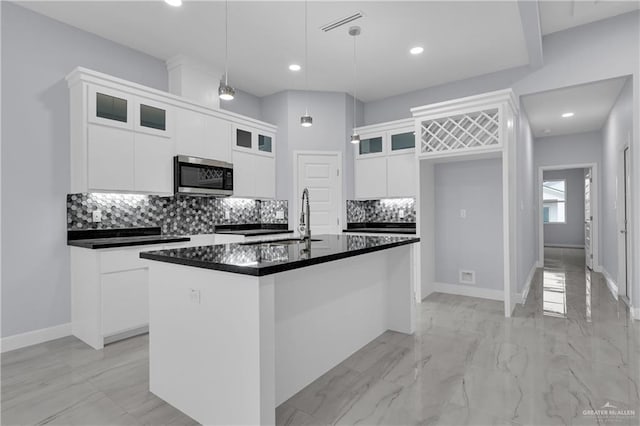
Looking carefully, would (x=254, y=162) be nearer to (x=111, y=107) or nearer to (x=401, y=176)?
(x=111, y=107)

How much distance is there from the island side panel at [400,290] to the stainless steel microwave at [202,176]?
2286 millimetres

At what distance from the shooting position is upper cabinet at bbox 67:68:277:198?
3.21 meters

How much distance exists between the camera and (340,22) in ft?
11.4

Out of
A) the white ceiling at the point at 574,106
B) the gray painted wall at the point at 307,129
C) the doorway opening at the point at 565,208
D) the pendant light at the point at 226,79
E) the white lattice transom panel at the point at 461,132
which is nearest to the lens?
the pendant light at the point at 226,79

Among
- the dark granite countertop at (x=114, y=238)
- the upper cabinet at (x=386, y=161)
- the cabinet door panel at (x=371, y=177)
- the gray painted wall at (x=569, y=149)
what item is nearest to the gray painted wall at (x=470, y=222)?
the upper cabinet at (x=386, y=161)

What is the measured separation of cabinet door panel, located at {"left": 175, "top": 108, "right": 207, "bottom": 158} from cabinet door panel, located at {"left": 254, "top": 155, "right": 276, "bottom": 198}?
0.94 m

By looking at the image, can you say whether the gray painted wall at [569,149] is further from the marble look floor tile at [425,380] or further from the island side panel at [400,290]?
the island side panel at [400,290]

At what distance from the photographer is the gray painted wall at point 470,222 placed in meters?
4.50

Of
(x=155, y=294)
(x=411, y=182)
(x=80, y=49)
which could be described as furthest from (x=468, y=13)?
(x=80, y=49)

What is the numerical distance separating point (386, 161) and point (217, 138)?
2.48 m

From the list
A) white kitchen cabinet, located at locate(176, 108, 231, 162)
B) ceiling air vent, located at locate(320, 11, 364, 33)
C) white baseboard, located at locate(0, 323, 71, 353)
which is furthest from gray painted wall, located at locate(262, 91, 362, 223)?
white baseboard, located at locate(0, 323, 71, 353)

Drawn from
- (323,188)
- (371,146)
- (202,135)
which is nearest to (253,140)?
(202,135)

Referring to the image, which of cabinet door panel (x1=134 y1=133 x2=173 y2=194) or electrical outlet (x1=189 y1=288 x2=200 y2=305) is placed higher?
cabinet door panel (x1=134 y1=133 x2=173 y2=194)

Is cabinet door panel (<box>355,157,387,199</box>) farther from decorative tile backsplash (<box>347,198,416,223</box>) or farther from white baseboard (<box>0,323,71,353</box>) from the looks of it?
white baseboard (<box>0,323,71,353</box>)
